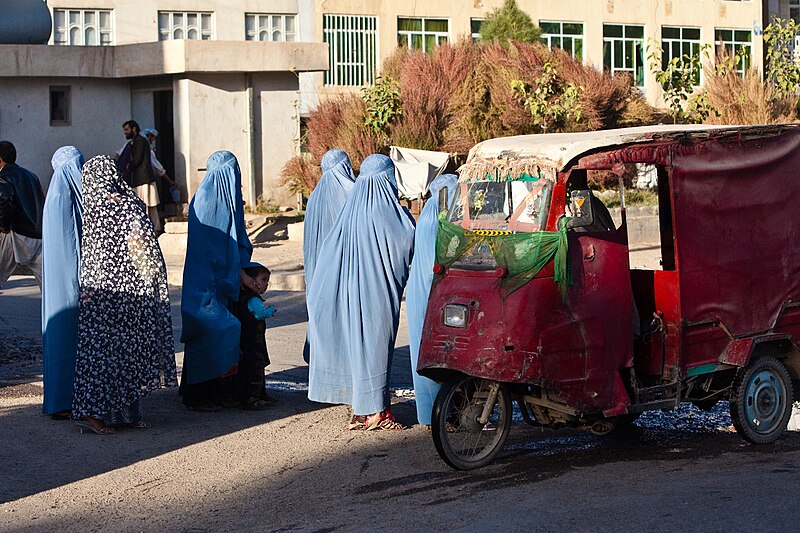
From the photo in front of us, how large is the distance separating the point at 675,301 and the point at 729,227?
2.08 ft

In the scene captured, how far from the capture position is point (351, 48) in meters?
33.7

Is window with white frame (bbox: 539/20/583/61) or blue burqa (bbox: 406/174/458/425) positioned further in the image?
window with white frame (bbox: 539/20/583/61)

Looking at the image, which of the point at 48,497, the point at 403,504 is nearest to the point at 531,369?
the point at 403,504

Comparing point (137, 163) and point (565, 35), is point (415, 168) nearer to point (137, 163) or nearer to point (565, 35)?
point (137, 163)

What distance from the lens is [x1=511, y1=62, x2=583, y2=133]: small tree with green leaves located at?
76.3ft

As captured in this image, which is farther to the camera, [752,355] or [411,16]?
[411,16]

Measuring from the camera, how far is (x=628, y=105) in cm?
2648

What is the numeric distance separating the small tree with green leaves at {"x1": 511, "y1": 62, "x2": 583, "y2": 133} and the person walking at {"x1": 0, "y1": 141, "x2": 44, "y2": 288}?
1479 cm

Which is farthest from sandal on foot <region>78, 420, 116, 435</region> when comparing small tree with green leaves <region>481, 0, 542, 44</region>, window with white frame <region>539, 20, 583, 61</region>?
window with white frame <region>539, 20, 583, 61</region>

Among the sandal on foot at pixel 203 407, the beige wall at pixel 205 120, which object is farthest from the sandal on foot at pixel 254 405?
the beige wall at pixel 205 120

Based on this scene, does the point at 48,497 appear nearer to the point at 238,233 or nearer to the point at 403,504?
the point at 403,504

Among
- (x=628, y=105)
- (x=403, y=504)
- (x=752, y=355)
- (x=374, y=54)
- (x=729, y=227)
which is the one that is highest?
(x=374, y=54)

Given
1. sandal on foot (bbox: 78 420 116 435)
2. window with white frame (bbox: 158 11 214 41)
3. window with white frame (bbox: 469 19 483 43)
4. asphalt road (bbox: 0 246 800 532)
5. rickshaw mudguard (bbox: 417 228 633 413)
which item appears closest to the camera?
asphalt road (bbox: 0 246 800 532)

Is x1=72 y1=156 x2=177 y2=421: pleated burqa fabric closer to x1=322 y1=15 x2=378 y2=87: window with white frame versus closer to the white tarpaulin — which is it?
the white tarpaulin
